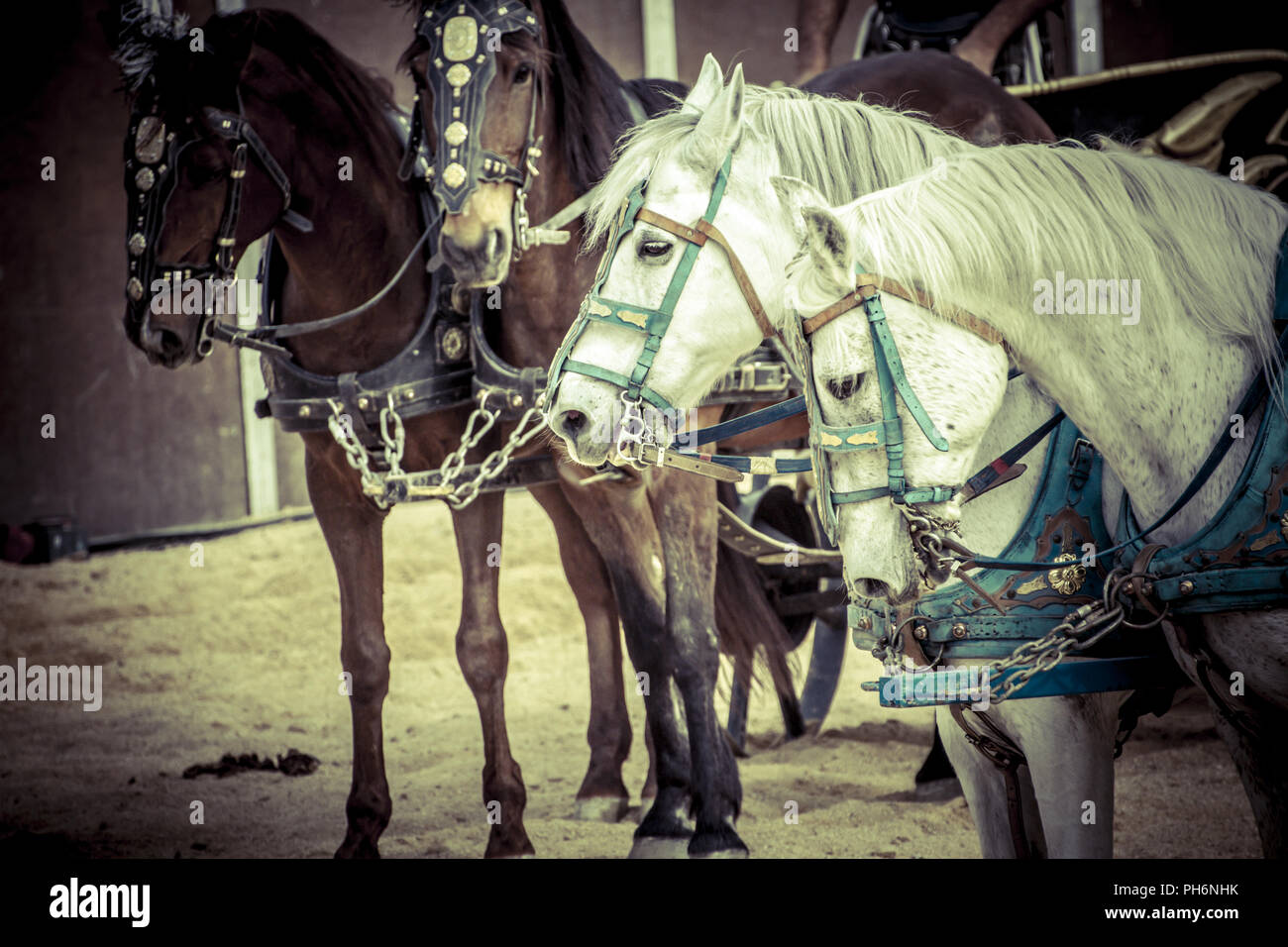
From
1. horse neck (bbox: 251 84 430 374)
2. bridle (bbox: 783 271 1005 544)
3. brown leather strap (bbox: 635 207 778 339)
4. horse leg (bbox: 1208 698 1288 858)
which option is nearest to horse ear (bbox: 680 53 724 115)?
brown leather strap (bbox: 635 207 778 339)

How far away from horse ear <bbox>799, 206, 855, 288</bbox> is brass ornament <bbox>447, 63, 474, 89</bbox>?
119cm

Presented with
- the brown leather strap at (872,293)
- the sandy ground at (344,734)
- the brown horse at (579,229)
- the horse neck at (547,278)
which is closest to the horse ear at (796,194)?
the brown leather strap at (872,293)

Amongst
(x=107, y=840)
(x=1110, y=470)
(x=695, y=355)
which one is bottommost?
(x=107, y=840)

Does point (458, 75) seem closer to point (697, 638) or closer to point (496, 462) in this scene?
point (496, 462)

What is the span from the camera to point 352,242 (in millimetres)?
2715

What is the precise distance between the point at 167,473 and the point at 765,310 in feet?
15.0

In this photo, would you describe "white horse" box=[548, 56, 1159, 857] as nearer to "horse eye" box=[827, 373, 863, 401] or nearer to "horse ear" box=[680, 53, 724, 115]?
"horse ear" box=[680, 53, 724, 115]

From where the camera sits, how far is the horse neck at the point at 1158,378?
1.48 meters

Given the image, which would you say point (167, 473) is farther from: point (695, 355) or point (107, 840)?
point (695, 355)

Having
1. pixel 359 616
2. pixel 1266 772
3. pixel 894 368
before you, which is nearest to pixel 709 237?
pixel 894 368

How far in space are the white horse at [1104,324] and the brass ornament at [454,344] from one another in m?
1.37

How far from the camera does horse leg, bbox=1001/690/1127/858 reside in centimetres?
164
